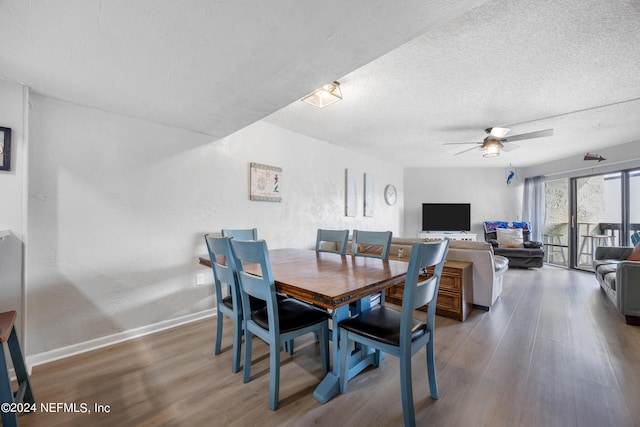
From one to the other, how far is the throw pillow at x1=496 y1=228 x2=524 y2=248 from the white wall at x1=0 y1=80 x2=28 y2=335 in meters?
7.04

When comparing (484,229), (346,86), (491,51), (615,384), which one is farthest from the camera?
(484,229)

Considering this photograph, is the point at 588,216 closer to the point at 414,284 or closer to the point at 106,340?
the point at 414,284

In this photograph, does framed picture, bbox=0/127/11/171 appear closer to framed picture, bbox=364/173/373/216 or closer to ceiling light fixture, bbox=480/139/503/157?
framed picture, bbox=364/173/373/216

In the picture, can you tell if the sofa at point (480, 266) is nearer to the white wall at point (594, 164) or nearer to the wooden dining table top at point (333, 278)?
the wooden dining table top at point (333, 278)

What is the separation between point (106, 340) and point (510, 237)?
266 inches

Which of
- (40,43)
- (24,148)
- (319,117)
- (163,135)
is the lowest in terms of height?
(24,148)

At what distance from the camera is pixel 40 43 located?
4.39 feet

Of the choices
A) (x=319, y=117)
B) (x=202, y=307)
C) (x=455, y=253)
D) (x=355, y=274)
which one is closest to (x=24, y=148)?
(x=202, y=307)

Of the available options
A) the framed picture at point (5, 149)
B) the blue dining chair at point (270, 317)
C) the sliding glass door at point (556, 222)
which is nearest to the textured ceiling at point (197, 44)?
the framed picture at point (5, 149)

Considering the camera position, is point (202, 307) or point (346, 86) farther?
point (202, 307)

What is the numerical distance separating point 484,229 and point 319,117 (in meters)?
5.12

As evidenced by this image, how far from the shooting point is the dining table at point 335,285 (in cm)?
120

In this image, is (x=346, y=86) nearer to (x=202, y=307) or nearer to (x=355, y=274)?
(x=355, y=274)

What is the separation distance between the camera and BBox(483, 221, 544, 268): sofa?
513 centimetres
